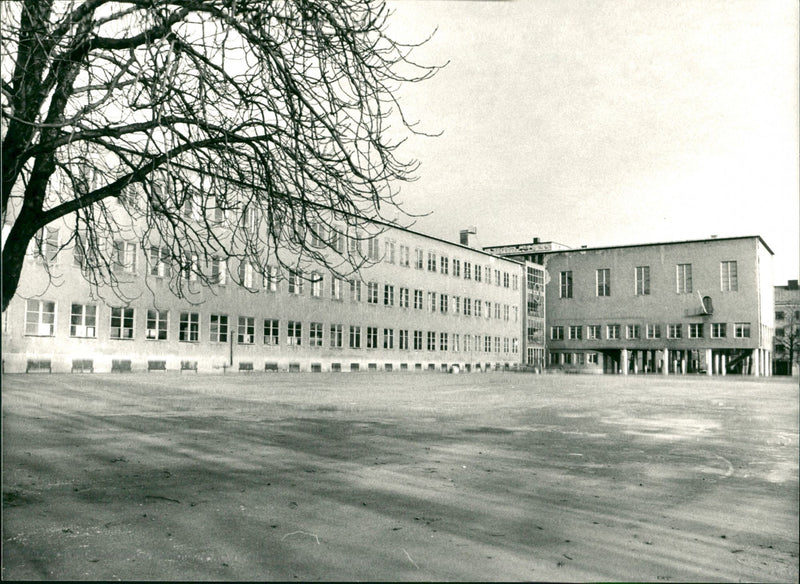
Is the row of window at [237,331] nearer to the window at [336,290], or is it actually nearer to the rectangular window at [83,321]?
the rectangular window at [83,321]

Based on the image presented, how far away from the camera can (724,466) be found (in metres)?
9.04

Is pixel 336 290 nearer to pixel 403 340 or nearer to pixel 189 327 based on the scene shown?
pixel 403 340

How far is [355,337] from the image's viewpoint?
5012 cm

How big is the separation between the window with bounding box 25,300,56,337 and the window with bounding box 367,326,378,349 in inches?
939

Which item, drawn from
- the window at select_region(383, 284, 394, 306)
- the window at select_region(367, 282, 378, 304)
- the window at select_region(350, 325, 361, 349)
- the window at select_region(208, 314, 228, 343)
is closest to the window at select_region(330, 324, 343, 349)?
the window at select_region(350, 325, 361, 349)

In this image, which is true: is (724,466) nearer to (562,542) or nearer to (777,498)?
(777,498)

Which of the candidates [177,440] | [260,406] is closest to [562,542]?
[177,440]

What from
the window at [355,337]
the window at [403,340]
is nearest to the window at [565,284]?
the window at [403,340]

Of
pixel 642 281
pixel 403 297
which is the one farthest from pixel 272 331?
pixel 642 281

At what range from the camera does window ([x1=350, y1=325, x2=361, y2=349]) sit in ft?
163

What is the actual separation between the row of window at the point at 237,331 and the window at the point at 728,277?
2282cm

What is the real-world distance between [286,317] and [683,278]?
1595 inches

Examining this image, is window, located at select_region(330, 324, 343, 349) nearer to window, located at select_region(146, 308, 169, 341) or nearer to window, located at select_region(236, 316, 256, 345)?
window, located at select_region(236, 316, 256, 345)

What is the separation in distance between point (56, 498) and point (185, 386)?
19051 millimetres
